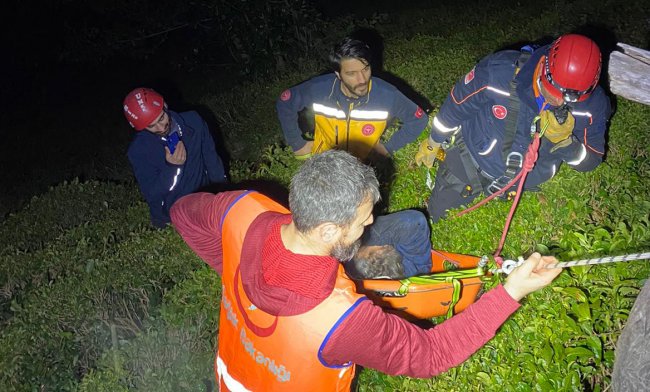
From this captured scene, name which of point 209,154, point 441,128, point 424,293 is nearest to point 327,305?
point 424,293

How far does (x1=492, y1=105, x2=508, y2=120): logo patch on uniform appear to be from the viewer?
379 cm

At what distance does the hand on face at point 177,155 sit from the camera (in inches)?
204

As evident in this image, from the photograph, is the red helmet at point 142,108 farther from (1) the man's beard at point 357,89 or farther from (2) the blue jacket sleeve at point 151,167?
(1) the man's beard at point 357,89

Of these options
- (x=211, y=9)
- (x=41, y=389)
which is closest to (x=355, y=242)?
(x=41, y=389)

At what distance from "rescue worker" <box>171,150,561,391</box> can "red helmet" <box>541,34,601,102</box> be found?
54.3 inches

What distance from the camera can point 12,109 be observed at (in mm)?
16141

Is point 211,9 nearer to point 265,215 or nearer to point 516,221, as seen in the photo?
point 516,221

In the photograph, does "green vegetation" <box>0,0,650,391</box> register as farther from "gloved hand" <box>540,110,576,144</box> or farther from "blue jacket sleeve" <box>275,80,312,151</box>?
"blue jacket sleeve" <box>275,80,312,151</box>

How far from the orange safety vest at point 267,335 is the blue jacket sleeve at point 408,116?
2.59 meters

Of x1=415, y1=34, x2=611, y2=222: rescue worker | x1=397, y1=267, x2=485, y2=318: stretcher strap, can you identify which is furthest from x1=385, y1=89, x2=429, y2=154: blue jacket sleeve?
Answer: x1=397, y1=267, x2=485, y2=318: stretcher strap

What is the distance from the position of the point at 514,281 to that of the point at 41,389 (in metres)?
4.10

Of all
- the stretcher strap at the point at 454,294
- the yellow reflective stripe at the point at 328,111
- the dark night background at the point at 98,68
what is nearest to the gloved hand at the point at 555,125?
the stretcher strap at the point at 454,294

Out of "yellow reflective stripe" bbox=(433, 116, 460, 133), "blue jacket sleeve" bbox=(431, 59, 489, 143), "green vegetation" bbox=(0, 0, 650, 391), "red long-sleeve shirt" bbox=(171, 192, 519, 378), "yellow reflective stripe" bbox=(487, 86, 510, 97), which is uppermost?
"red long-sleeve shirt" bbox=(171, 192, 519, 378)

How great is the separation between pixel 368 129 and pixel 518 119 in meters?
1.61
